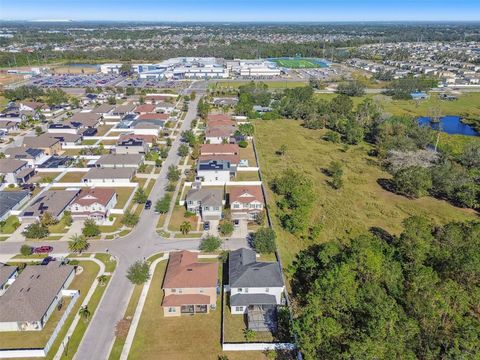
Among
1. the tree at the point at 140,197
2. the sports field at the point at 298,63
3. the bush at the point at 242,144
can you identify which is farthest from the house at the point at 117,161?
the sports field at the point at 298,63

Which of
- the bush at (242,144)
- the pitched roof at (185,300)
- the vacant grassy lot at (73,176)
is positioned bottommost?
the vacant grassy lot at (73,176)

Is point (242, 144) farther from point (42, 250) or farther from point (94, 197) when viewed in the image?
point (42, 250)

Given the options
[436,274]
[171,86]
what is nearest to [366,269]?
Answer: [436,274]

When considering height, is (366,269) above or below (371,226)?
above

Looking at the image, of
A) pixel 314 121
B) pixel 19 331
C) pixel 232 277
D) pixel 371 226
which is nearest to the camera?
pixel 19 331

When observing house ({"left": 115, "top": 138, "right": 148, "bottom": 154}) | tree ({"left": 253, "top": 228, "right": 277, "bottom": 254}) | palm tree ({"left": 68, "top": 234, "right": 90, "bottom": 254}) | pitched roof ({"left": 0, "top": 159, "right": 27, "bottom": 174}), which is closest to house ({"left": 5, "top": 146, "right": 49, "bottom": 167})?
pitched roof ({"left": 0, "top": 159, "right": 27, "bottom": 174})

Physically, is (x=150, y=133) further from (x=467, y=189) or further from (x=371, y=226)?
(x=467, y=189)

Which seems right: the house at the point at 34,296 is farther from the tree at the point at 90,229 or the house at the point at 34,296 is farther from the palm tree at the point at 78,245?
the tree at the point at 90,229
